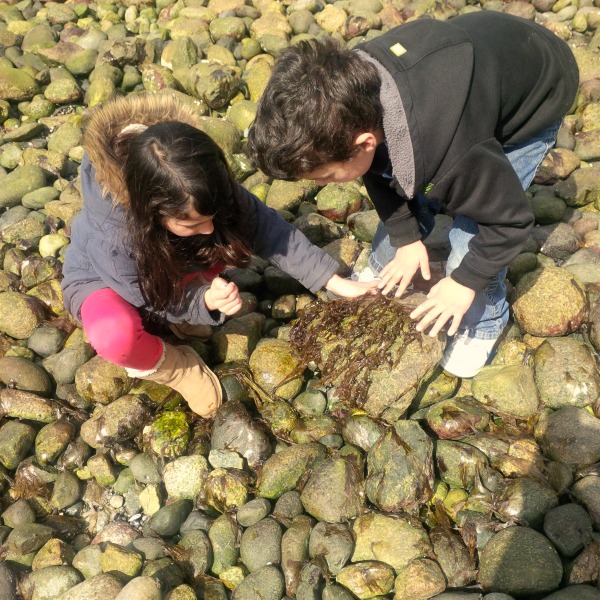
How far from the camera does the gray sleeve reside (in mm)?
3031

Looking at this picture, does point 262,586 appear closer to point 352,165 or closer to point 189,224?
point 189,224

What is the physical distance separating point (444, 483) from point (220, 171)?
166 cm

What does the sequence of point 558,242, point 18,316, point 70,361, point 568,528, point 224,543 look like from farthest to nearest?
1. point 558,242
2. point 18,316
3. point 70,361
4. point 224,543
5. point 568,528

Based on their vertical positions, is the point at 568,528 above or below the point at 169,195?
below

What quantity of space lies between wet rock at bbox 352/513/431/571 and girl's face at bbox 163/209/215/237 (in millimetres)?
1396

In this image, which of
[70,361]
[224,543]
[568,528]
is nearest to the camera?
[568,528]

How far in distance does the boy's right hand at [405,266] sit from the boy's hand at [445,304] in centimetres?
30

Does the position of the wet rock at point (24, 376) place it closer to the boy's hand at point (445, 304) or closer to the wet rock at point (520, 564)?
the boy's hand at point (445, 304)

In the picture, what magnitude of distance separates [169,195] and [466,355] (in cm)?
171

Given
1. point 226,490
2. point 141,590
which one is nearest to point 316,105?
point 226,490

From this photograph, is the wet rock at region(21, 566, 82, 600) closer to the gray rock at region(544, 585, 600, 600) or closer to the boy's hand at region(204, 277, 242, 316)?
the boy's hand at region(204, 277, 242, 316)

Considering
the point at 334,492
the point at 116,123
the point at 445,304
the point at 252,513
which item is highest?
the point at 116,123

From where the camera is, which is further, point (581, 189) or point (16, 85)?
point (16, 85)

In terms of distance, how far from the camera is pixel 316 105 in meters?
1.98
